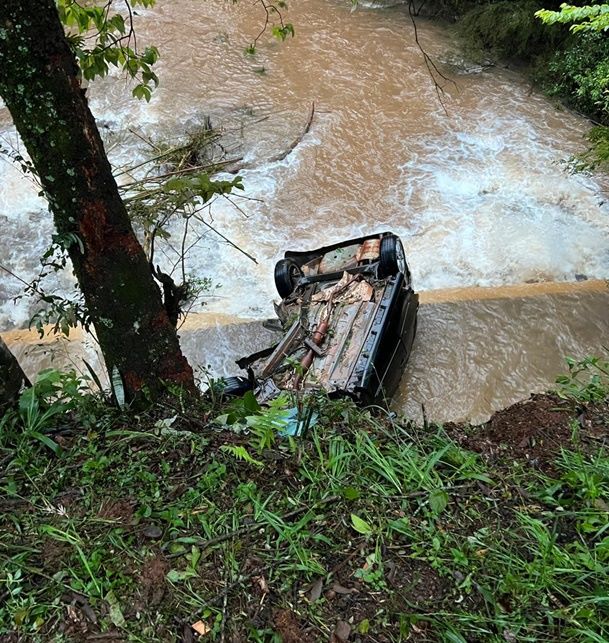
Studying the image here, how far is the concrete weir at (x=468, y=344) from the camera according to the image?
6738mm

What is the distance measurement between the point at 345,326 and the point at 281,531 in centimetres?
342

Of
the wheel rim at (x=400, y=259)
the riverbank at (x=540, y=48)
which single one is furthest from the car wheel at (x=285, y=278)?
the riverbank at (x=540, y=48)

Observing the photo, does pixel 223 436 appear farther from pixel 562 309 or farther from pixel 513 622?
pixel 562 309

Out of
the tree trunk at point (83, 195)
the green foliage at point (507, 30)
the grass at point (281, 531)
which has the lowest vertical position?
the grass at point (281, 531)

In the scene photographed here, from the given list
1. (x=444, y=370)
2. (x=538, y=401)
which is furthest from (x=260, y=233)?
(x=538, y=401)

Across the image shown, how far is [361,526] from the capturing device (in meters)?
2.57

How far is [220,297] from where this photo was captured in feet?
26.8

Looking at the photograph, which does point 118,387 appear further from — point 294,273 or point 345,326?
point 294,273

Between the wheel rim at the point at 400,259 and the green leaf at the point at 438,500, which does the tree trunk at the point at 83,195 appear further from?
the wheel rim at the point at 400,259

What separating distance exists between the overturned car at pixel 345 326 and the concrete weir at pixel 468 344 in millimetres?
782

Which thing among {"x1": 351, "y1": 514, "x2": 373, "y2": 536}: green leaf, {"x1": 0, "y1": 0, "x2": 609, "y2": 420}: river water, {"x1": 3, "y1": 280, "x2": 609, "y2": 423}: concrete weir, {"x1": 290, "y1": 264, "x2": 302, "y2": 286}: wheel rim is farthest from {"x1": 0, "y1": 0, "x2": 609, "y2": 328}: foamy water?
{"x1": 351, "y1": 514, "x2": 373, "y2": 536}: green leaf

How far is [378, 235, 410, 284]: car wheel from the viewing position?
20.2 ft

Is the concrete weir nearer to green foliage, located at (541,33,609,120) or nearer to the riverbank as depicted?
the riverbank

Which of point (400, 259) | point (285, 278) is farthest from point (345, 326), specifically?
point (285, 278)
